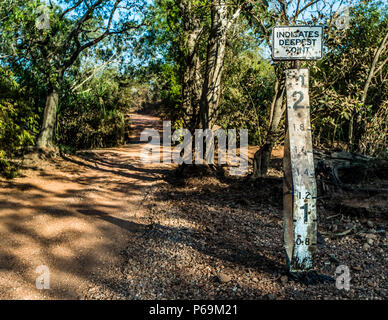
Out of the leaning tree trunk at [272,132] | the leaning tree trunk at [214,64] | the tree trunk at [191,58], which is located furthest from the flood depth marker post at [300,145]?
the tree trunk at [191,58]

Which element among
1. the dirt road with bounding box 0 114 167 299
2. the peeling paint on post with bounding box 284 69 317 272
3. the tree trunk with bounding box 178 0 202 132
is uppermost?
the tree trunk with bounding box 178 0 202 132

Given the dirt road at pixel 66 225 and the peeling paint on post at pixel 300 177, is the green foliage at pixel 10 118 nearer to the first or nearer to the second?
the dirt road at pixel 66 225

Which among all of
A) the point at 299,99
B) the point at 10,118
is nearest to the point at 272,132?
the point at 299,99

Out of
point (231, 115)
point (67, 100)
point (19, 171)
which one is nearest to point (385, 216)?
point (231, 115)

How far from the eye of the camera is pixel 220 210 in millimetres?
5082

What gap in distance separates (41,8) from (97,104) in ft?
19.2

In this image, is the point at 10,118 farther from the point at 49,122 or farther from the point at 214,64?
→ the point at 214,64

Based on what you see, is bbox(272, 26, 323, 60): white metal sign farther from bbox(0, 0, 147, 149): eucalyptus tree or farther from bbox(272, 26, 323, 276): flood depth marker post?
bbox(0, 0, 147, 149): eucalyptus tree

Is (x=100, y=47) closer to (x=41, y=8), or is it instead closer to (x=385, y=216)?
(x=41, y=8)

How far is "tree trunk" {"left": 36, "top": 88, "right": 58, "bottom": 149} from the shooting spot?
973cm

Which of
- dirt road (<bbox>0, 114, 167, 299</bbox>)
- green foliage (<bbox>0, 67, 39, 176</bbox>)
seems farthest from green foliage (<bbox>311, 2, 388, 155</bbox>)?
green foliage (<bbox>0, 67, 39, 176</bbox>)

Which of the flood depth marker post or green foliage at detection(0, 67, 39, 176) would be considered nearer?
the flood depth marker post

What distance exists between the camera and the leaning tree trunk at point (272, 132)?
229 inches

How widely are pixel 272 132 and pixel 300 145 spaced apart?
3.15 m
